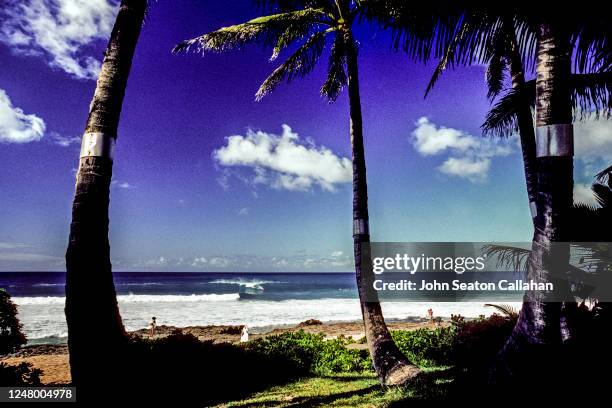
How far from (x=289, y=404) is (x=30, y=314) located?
27.8 metres

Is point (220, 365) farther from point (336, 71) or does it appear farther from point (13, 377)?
point (336, 71)

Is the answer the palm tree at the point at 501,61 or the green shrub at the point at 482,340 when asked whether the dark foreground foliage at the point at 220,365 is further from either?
the palm tree at the point at 501,61

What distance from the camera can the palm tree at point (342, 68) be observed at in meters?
6.04

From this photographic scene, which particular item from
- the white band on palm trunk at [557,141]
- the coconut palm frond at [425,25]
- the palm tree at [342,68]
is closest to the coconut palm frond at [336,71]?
the palm tree at [342,68]

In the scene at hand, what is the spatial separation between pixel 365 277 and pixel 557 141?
374 cm

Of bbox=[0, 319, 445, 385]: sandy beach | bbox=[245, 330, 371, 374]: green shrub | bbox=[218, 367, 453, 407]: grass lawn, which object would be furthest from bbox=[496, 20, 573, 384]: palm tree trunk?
bbox=[0, 319, 445, 385]: sandy beach

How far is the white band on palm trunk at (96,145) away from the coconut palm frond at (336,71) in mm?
4969

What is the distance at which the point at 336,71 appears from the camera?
8797mm

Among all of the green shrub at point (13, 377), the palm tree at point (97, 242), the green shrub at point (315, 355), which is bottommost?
the green shrub at point (315, 355)

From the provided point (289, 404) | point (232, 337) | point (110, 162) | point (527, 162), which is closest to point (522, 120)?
point (527, 162)

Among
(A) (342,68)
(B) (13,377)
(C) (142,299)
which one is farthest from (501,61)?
(C) (142,299)

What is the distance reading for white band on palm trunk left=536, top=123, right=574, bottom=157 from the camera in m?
3.26

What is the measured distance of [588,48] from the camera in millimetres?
4207

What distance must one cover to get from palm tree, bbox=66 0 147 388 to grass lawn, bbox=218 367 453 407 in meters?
2.83
